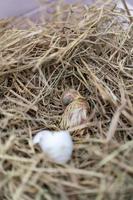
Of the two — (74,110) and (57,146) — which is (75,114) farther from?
(57,146)

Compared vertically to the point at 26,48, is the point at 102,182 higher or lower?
lower

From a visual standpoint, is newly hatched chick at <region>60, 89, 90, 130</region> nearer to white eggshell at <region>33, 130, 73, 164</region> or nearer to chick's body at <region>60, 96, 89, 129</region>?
chick's body at <region>60, 96, 89, 129</region>

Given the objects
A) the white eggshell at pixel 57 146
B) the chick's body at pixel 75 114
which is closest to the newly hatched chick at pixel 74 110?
Answer: the chick's body at pixel 75 114

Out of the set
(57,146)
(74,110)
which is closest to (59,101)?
(74,110)

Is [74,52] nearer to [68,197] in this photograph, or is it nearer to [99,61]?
[99,61]

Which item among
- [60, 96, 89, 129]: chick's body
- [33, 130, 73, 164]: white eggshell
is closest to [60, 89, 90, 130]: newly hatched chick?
[60, 96, 89, 129]: chick's body

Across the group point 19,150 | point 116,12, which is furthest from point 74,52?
point 19,150

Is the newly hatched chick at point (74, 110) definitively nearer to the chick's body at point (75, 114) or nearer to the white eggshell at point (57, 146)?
the chick's body at point (75, 114)
